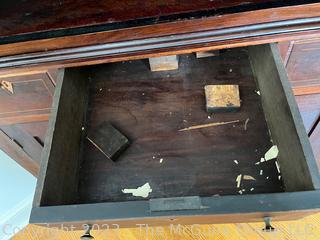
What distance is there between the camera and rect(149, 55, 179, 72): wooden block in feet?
2.44

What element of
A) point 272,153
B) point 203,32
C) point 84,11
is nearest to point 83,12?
point 84,11

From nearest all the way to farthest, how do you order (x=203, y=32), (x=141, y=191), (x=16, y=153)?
(x=203, y=32)
(x=141, y=191)
(x=16, y=153)

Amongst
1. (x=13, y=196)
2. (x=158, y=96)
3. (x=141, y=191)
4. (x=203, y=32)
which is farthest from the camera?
(x=13, y=196)

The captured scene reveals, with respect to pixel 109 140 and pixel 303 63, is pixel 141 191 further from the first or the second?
pixel 303 63

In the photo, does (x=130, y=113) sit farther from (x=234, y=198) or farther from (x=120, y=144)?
(x=234, y=198)

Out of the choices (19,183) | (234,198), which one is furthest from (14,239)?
(234,198)

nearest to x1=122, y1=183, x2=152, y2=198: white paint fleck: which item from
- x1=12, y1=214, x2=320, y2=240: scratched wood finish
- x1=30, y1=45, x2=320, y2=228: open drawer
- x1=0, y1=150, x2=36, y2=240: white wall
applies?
x1=30, y1=45, x2=320, y2=228: open drawer

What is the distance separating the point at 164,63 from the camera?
0.75 metres

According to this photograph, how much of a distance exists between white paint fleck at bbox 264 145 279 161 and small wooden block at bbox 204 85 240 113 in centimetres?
10

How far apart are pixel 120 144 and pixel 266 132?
276 mm

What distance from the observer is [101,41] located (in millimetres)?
540

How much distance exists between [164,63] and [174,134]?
167 millimetres

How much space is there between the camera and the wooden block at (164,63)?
0.74 m

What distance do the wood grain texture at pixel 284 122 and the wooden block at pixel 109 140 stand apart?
28 cm
